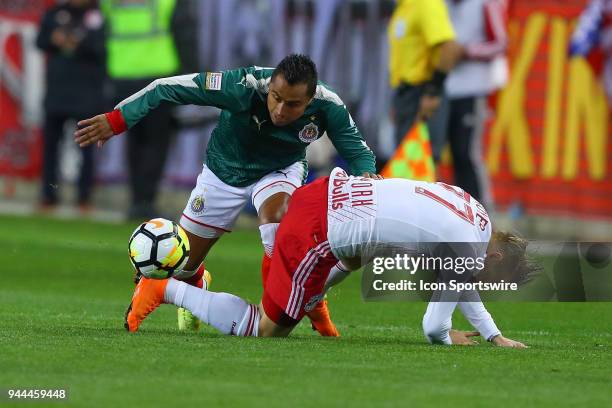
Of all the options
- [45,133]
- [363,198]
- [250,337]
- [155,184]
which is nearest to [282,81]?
[363,198]

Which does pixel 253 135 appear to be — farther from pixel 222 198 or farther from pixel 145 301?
pixel 145 301

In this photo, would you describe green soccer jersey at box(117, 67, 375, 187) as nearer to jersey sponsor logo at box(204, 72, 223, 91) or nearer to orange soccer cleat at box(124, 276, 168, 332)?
jersey sponsor logo at box(204, 72, 223, 91)

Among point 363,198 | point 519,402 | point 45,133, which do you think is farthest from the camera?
point 45,133

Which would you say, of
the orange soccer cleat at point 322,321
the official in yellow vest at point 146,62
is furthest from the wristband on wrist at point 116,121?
the official in yellow vest at point 146,62

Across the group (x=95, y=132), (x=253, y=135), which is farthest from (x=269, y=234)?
(x=95, y=132)

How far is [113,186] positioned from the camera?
60.2ft

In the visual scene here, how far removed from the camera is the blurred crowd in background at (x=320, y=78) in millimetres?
15844

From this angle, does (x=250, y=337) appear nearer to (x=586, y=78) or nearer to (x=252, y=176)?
(x=252, y=176)

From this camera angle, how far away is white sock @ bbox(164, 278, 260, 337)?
8.09m

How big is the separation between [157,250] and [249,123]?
102 centimetres

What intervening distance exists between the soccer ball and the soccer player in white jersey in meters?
0.34

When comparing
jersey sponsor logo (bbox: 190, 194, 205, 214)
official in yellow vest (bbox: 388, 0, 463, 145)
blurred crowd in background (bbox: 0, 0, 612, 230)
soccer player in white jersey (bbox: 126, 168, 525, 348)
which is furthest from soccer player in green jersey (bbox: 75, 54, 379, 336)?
blurred crowd in background (bbox: 0, 0, 612, 230)

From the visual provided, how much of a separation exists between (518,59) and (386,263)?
8.53m

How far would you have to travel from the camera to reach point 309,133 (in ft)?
28.4
